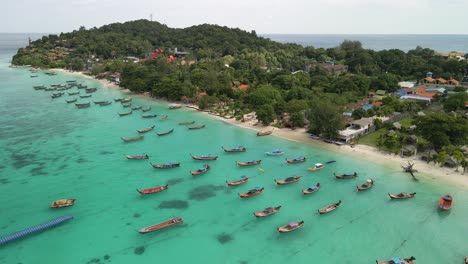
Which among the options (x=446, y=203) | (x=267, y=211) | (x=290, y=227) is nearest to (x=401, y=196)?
(x=446, y=203)

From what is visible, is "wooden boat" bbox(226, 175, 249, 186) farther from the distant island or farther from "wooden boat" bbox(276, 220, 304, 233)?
the distant island

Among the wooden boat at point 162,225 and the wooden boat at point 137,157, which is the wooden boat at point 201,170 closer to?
the wooden boat at point 137,157

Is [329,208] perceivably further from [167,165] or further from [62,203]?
[62,203]

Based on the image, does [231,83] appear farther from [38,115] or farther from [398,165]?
[398,165]

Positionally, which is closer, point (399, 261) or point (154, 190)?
point (399, 261)

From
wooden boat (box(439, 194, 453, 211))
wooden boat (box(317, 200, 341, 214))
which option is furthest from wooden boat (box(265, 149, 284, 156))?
wooden boat (box(439, 194, 453, 211))

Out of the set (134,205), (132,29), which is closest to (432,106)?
(134,205)
